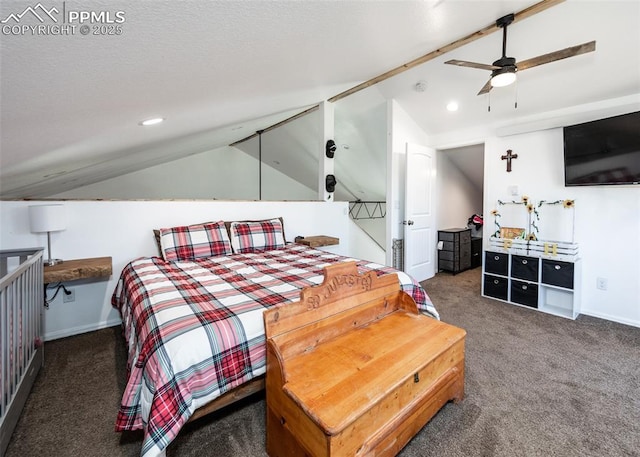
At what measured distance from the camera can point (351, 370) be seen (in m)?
1.31

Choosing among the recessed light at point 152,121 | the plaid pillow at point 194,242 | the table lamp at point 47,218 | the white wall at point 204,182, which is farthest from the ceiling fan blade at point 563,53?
the white wall at point 204,182

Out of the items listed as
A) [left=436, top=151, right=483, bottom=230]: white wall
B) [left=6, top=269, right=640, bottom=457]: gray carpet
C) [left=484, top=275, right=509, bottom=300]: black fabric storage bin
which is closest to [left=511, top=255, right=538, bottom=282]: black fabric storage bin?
[left=484, top=275, right=509, bottom=300]: black fabric storage bin

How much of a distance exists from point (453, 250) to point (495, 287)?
112 centimetres

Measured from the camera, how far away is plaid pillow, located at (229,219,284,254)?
10.1 feet

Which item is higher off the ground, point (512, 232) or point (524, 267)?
point (512, 232)

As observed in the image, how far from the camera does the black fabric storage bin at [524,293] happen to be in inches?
128

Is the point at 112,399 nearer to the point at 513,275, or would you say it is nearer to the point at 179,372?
the point at 179,372

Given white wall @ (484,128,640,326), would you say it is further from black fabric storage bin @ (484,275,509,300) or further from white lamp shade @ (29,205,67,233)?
white lamp shade @ (29,205,67,233)

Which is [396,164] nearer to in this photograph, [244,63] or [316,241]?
[316,241]

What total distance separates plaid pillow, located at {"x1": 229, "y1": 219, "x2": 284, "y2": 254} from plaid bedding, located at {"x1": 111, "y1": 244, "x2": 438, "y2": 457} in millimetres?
974

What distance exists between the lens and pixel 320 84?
313cm

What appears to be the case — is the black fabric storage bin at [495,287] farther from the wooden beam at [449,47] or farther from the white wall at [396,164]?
the wooden beam at [449,47]

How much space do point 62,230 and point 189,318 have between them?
195 cm

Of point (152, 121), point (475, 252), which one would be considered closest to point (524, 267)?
point (475, 252)
